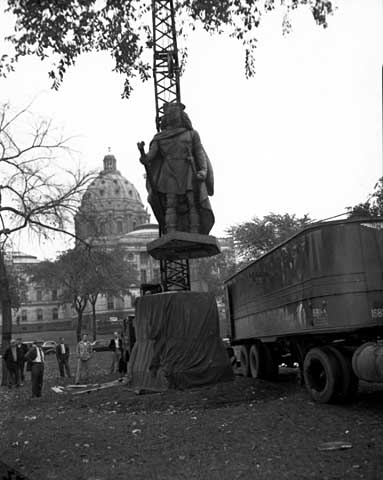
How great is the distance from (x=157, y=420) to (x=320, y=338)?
362 centimetres

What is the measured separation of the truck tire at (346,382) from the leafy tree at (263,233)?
42914mm

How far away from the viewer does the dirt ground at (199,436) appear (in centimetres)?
681

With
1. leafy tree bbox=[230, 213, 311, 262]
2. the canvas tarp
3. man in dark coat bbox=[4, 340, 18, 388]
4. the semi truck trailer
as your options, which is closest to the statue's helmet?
the canvas tarp

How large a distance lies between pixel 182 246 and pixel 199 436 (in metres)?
7.23

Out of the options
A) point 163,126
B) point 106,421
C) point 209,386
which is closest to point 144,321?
point 209,386

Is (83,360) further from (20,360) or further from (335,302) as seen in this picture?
(335,302)

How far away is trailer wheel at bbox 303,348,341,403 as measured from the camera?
1069 centimetres

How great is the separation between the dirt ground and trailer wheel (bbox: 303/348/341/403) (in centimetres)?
23

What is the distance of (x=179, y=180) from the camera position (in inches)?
610

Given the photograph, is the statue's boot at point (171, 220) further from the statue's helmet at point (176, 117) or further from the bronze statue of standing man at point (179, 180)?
the statue's helmet at point (176, 117)

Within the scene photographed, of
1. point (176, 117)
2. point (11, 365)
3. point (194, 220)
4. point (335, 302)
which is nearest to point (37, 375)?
point (11, 365)

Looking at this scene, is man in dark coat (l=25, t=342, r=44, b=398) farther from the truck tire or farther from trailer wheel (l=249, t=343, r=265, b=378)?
the truck tire

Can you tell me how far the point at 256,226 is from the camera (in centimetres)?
5600

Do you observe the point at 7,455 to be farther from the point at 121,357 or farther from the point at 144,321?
the point at 121,357
